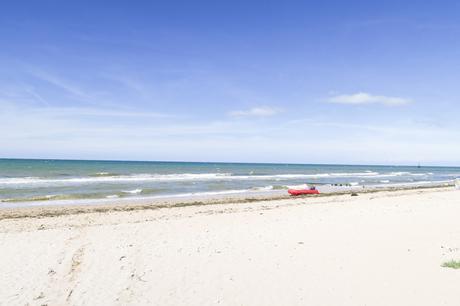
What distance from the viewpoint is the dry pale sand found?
659cm

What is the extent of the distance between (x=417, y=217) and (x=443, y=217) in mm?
910

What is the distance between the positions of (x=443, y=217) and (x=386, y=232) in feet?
13.2

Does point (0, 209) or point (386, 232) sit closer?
point (386, 232)

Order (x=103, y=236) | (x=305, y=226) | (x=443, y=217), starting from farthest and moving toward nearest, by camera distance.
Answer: (x=443, y=217) < (x=305, y=226) < (x=103, y=236)

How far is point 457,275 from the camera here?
7.13 meters

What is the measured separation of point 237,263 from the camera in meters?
8.40

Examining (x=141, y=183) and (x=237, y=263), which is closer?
(x=237, y=263)

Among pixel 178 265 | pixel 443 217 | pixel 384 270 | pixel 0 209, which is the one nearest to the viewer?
pixel 384 270

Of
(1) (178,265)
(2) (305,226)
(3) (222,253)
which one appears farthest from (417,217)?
(1) (178,265)

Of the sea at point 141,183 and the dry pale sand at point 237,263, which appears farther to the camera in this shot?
the sea at point 141,183

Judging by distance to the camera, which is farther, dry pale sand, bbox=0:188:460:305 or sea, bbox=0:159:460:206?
sea, bbox=0:159:460:206

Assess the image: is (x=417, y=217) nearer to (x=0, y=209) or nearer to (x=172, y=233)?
(x=172, y=233)

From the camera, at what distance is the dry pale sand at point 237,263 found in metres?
6.59

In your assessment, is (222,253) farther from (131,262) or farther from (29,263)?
(29,263)
